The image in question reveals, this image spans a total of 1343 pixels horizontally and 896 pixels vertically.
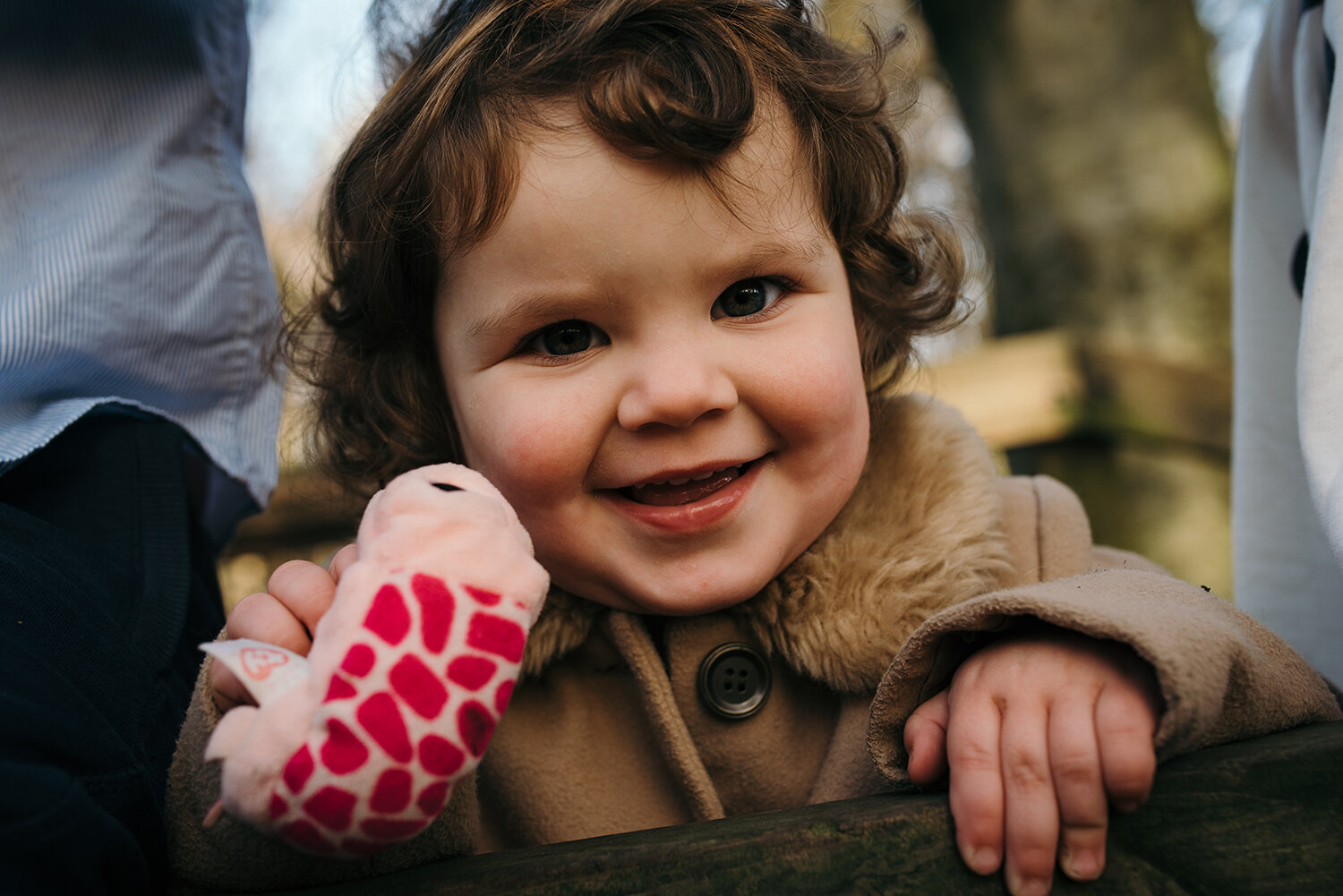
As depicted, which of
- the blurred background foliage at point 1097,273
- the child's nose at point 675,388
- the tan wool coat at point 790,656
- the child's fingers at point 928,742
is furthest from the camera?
the blurred background foliage at point 1097,273

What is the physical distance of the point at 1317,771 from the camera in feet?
2.26

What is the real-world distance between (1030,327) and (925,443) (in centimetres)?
240

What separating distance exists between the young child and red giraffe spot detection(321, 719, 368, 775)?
275 millimetres

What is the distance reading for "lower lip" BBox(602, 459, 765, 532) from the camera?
44.5 inches

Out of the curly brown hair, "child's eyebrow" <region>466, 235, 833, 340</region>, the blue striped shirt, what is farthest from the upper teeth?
the blue striped shirt

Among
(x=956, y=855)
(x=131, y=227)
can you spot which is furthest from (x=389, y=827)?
(x=131, y=227)

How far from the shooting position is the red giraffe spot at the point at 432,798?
63 cm

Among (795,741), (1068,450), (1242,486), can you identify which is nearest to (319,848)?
(795,741)

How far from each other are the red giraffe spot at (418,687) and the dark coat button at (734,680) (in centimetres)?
63

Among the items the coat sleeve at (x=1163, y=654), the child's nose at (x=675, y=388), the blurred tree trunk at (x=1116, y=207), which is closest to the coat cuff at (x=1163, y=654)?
the coat sleeve at (x=1163, y=654)

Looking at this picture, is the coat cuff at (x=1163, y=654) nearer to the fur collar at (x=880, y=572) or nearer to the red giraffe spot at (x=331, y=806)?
the fur collar at (x=880, y=572)

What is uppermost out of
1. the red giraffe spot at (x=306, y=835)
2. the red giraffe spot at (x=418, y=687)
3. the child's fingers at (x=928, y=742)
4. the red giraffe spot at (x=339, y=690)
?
the red giraffe spot at (x=418, y=687)

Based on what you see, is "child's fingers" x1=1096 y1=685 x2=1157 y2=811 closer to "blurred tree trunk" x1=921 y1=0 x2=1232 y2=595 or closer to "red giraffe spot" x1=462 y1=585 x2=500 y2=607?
"red giraffe spot" x1=462 y1=585 x2=500 y2=607

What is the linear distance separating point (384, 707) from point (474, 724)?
0.19 ft
